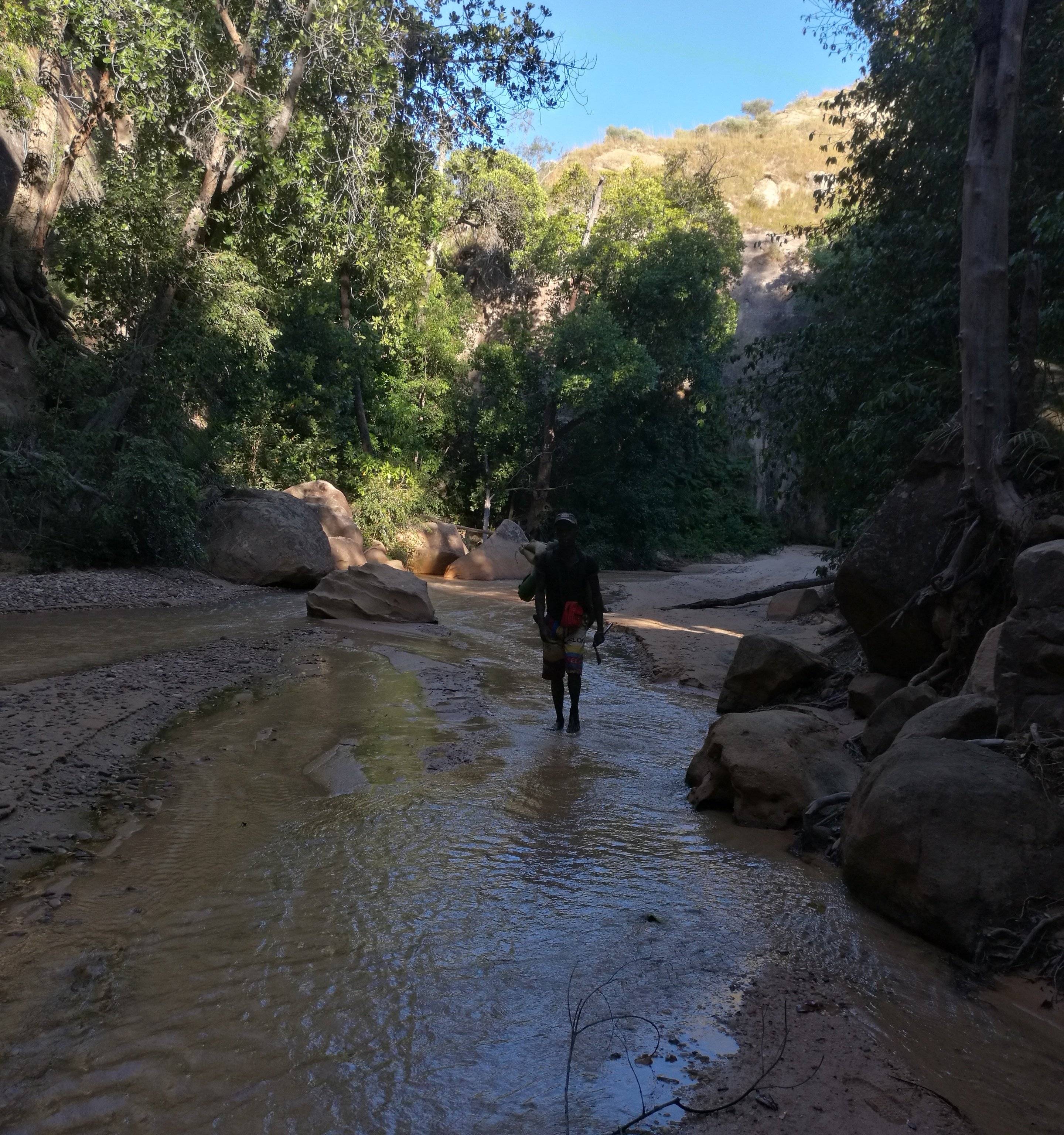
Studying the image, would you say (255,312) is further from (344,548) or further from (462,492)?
(462,492)

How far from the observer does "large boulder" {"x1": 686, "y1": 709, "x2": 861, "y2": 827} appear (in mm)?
5129

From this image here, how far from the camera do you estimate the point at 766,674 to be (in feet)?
25.2

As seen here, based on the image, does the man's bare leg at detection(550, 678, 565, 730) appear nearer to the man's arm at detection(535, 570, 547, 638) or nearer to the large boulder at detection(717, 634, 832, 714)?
the man's arm at detection(535, 570, 547, 638)

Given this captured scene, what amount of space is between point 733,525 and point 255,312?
2182cm

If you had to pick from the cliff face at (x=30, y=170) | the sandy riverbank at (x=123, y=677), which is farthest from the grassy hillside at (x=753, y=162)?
the sandy riverbank at (x=123, y=677)

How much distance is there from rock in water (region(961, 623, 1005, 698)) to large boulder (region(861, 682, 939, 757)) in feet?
1.02

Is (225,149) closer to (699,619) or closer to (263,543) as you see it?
(263,543)

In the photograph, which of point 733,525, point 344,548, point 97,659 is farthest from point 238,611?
point 733,525

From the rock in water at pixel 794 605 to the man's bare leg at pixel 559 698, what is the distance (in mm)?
7170

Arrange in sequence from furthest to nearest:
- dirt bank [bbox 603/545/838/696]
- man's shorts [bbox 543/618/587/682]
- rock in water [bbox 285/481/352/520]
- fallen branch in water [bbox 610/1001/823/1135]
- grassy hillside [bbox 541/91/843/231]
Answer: grassy hillside [bbox 541/91/843/231] → rock in water [bbox 285/481/352/520] → dirt bank [bbox 603/545/838/696] → man's shorts [bbox 543/618/587/682] → fallen branch in water [bbox 610/1001/823/1135]

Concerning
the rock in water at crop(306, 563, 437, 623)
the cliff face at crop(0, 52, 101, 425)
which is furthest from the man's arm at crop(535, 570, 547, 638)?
the cliff face at crop(0, 52, 101, 425)

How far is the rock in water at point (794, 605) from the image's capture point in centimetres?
1384

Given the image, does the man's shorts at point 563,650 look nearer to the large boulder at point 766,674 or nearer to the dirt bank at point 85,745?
the large boulder at point 766,674

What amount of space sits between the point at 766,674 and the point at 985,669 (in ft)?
8.39
